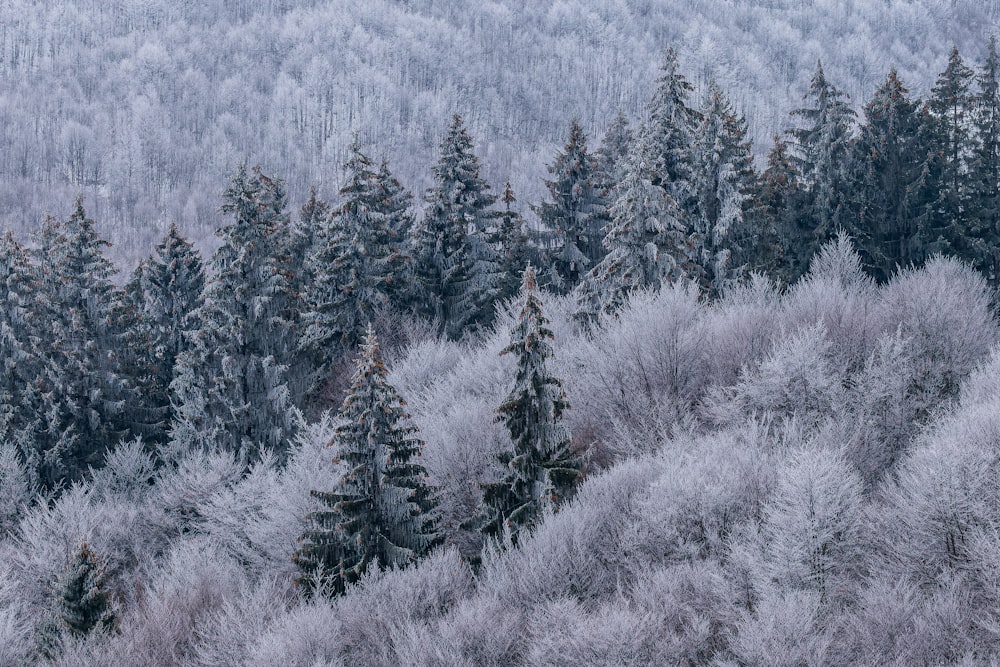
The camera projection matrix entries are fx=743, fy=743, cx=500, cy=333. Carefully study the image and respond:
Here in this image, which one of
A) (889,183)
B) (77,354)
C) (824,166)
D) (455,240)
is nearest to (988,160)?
(889,183)

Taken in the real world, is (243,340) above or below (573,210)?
below

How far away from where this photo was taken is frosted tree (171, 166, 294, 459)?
30.2 m

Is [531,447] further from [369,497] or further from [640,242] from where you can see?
[640,242]

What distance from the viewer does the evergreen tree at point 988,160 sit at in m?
33.1

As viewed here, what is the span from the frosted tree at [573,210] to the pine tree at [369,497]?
60.3 ft

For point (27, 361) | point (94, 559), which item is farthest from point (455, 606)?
point (27, 361)

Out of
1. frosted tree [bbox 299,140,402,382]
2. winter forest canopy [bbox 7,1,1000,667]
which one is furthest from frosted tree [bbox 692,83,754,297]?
frosted tree [bbox 299,140,402,382]

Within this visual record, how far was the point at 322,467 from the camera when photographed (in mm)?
24672

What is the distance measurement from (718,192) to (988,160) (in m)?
13.3

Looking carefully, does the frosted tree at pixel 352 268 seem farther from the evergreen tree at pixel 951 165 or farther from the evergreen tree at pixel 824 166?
the evergreen tree at pixel 951 165

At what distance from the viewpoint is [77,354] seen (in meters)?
33.2

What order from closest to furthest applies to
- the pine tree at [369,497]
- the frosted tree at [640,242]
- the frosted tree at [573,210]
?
the pine tree at [369,497] < the frosted tree at [640,242] < the frosted tree at [573,210]

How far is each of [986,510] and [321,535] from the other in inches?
588

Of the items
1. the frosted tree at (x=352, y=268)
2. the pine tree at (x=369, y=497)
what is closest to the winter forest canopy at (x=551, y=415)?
the pine tree at (x=369, y=497)
